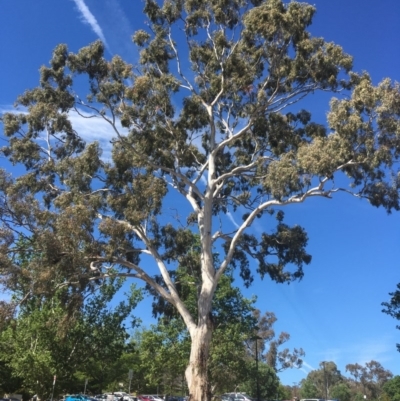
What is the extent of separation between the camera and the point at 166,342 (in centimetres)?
3428

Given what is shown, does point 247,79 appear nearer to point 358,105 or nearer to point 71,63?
point 358,105

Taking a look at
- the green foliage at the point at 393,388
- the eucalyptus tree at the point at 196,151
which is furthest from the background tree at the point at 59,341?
the green foliage at the point at 393,388

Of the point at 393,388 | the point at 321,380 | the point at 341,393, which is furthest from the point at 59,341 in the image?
the point at 321,380

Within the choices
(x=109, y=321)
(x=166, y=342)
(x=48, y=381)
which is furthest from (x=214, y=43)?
(x=166, y=342)

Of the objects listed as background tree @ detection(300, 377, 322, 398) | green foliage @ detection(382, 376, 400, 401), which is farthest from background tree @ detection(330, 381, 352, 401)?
green foliage @ detection(382, 376, 400, 401)

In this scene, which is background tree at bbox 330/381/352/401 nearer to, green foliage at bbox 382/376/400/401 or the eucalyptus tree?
green foliage at bbox 382/376/400/401

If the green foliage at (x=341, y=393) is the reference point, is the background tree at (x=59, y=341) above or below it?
below

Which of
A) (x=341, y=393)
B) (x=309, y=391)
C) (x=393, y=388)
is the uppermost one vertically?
(x=309, y=391)

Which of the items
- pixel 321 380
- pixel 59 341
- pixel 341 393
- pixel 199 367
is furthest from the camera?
pixel 321 380

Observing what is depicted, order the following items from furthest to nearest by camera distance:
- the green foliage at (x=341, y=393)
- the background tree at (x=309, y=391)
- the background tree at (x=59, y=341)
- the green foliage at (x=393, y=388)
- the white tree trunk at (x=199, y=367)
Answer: the background tree at (x=309, y=391) → the green foliage at (x=341, y=393) → the green foliage at (x=393, y=388) → the background tree at (x=59, y=341) → the white tree trunk at (x=199, y=367)

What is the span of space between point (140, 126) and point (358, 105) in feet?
29.5

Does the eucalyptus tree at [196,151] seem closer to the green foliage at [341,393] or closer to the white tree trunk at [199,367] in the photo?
the white tree trunk at [199,367]

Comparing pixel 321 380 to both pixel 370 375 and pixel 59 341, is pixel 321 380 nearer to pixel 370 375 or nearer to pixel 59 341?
pixel 370 375

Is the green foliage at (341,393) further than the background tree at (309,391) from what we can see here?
No
